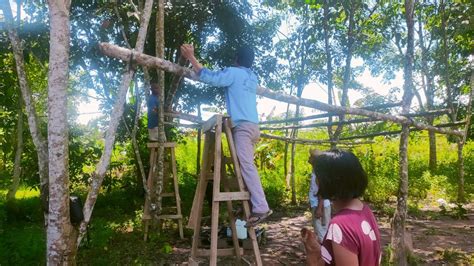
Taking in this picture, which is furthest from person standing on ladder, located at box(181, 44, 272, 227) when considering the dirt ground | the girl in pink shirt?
the dirt ground

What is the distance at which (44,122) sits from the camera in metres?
8.05

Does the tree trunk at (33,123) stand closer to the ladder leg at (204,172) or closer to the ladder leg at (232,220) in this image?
the ladder leg at (204,172)

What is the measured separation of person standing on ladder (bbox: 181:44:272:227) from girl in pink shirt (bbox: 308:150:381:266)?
→ 1.48m

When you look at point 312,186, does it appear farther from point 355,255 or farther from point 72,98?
point 72,98

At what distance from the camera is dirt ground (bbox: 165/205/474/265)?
5.37 meters

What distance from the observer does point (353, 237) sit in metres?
1.45

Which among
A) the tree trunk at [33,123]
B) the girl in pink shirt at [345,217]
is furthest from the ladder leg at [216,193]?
the girl in pink shirt at [345,217]

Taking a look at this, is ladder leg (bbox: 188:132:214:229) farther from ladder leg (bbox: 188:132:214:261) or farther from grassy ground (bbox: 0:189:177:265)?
grassy ground (bbox: 0:189:177:265)

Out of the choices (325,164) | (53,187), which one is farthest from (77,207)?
(325,164)

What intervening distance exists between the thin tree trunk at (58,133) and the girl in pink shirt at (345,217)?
1897mm

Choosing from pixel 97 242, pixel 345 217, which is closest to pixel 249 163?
pixel 345 217

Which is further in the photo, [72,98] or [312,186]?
[72,98]

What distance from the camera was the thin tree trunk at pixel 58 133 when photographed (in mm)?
2615

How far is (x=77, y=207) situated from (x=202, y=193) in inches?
40.0
